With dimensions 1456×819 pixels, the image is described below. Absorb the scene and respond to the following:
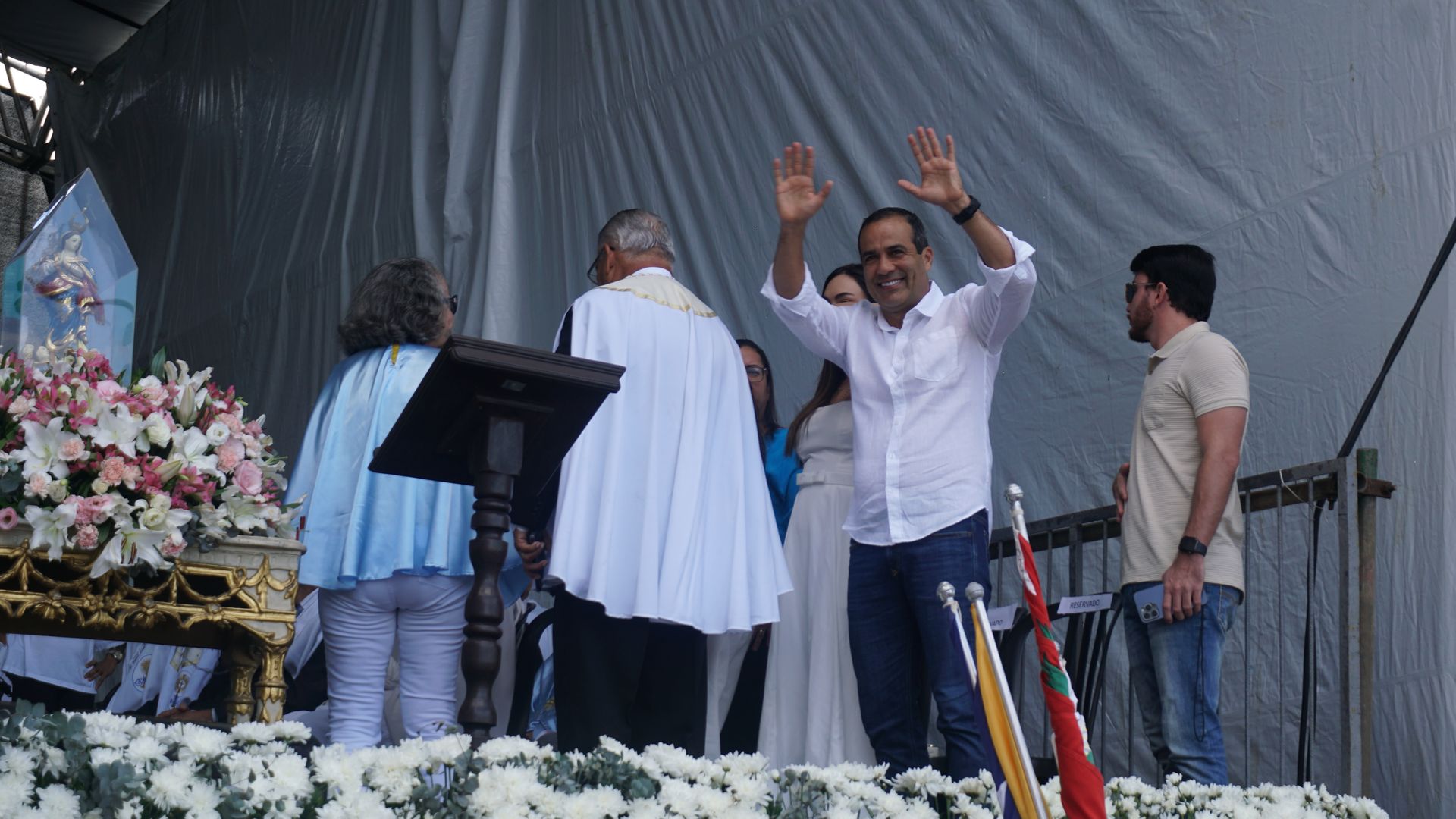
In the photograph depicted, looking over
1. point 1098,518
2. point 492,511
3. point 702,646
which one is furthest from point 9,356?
point 1098,518

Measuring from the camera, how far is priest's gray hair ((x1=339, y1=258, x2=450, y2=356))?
3.71m

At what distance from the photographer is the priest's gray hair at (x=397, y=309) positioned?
3711mm

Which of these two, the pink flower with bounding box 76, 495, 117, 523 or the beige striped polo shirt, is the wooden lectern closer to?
the pink flower with bounding box 76, 495, 117, 523

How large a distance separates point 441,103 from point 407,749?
19.8ft

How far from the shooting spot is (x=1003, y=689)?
1.66 metres

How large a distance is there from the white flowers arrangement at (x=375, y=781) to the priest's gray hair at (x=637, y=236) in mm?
1999

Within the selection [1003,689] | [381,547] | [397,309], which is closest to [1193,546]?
[1003,689]

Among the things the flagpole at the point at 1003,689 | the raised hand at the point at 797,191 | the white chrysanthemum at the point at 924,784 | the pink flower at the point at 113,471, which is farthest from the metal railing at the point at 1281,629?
the pink flower at the point at 113,471

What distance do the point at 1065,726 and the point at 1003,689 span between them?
0.26 ft

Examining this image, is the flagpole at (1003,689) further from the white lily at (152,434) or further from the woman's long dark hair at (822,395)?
the woman's long dark hair at (822,395)

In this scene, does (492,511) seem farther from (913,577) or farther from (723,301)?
(723,301)

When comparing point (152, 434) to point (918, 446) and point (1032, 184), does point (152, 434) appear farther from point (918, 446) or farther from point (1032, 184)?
point (1032, 184)

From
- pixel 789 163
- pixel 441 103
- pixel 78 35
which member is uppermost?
pixel 78 35

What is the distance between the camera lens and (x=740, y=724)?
4.16 m
